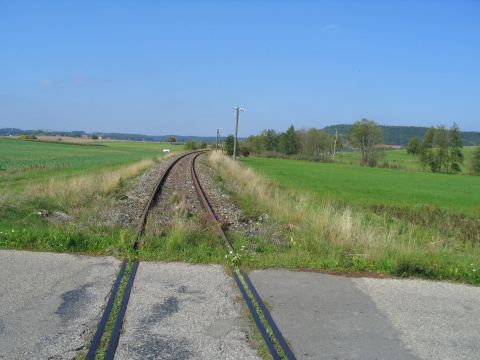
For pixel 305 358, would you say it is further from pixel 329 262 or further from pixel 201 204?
pixel 201 204

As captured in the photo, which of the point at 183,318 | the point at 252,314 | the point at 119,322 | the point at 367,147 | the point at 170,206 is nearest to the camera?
the point at 119,322

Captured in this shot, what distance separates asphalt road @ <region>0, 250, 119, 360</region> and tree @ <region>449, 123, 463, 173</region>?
303ft

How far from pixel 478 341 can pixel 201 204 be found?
11427 mm

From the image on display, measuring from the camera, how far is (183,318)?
492 cm

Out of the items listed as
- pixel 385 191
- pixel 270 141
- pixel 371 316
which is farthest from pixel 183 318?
pixel 270 141

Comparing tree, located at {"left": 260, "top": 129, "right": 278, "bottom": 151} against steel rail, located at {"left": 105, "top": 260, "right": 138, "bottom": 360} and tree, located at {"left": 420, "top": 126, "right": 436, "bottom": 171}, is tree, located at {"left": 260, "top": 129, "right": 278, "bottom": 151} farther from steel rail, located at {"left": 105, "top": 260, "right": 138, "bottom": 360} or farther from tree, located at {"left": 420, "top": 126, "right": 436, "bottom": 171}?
steel rail, located at {"left": 105, "top": 260, "right": 138, "bottom": 360}

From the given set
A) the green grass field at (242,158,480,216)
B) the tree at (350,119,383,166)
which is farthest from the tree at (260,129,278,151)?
the green grass field at (242,158,480,216)

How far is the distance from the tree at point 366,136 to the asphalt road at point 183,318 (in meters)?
96.7

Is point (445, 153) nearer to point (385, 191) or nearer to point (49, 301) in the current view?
point (385, 191)

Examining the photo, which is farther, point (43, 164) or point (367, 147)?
point (367, 147)

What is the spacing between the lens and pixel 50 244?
7.68m

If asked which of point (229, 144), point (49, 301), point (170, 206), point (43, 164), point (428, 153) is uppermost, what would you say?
point (428, 153)

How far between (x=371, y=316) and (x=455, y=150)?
93.2 meters

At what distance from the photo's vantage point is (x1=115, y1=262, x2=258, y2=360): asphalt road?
13.6 ft
